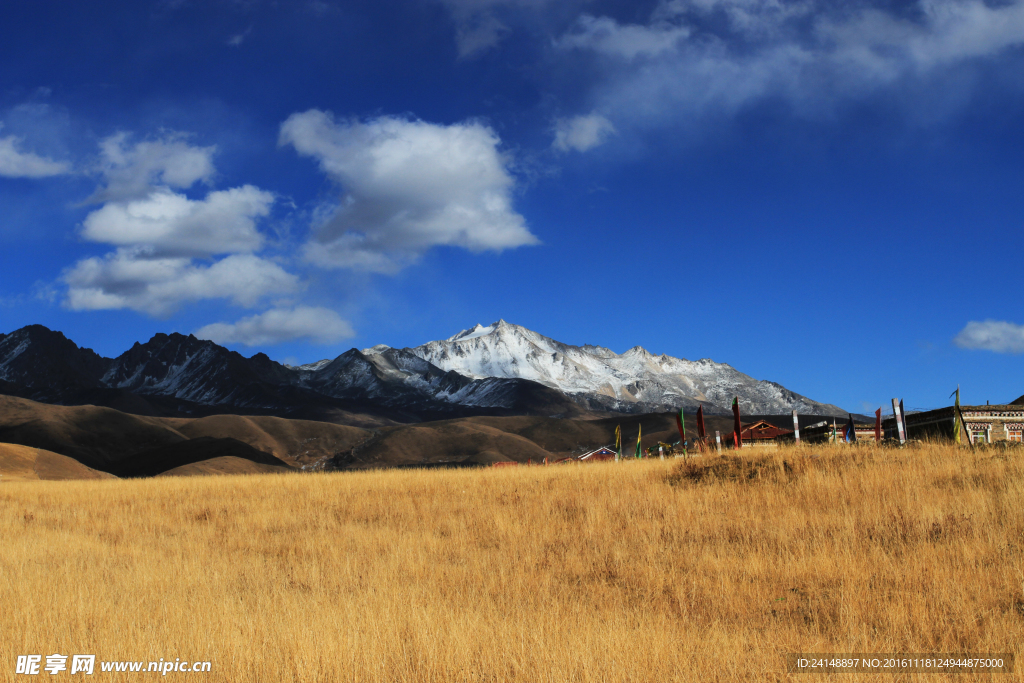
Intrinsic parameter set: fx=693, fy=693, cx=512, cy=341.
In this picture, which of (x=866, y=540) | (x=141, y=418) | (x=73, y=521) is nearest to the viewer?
(x=866, y=540)

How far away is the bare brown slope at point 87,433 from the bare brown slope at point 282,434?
12201mm

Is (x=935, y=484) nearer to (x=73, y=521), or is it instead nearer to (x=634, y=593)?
(x=634, y=593)

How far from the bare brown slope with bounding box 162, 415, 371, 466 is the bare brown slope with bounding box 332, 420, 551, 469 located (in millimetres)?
10993

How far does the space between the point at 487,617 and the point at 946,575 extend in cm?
500

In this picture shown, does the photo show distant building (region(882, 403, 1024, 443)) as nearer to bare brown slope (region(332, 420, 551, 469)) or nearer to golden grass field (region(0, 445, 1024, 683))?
golden grass field (region(0, 445, 1024, 683))

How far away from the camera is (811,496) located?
39.3 feet

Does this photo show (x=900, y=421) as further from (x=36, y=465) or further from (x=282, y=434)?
(x=282, y=434)

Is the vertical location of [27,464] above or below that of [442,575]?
above

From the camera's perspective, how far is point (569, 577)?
9125mm

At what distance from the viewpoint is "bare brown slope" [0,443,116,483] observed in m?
58.4

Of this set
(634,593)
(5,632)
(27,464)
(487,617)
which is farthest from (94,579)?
(27,464)

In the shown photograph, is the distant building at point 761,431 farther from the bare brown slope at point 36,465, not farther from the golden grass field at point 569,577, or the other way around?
the bare brown slope at point 36,465

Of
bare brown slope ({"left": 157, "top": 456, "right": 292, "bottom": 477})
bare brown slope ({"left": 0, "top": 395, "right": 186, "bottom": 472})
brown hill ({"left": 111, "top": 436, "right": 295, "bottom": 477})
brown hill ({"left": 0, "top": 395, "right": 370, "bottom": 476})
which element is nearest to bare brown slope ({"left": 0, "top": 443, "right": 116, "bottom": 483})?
bare brown slope ({"left": 157, "top": 456, "right": 292, "bottom": 477})

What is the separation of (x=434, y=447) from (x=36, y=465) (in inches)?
3355
